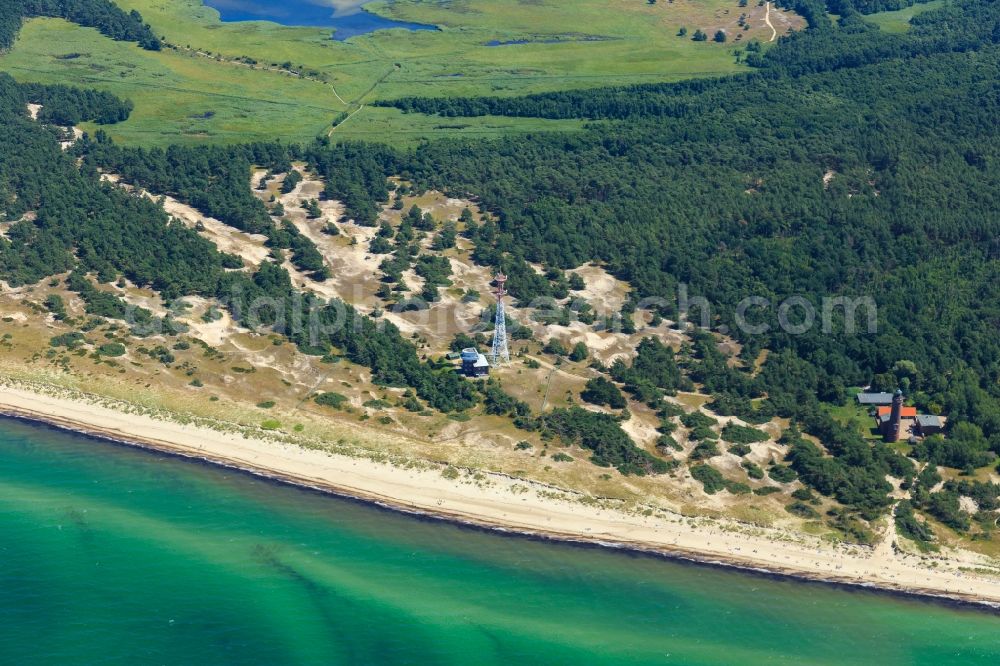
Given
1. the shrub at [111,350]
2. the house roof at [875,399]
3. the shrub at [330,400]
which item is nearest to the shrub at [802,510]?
the house roof at [875,399]

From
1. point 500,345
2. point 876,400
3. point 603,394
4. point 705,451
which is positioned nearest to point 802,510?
point 705,451

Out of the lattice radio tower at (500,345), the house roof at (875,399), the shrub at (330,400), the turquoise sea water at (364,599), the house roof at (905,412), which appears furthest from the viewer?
the lattice radio tower at (500,345)

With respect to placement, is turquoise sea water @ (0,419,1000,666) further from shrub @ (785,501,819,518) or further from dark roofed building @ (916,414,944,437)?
dark roofed building @ (916,414,944,437)

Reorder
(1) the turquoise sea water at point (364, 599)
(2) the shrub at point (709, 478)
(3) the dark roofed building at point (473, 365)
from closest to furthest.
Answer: (1) the turquoise sea water at point (364, 599) < (2) the shrub at point (709, 478) < (3) the dark roofed building at point (473, 365)

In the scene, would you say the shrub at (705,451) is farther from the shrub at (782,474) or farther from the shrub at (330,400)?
the shrub at (330,400)

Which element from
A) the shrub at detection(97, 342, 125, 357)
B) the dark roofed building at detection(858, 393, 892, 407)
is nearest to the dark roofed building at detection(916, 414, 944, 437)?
the dark roofed building at detection(858, 393, 892, 407)
